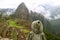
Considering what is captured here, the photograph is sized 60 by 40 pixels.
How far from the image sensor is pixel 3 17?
33.0 ft

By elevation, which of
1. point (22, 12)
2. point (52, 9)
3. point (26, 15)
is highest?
point (52, 9)

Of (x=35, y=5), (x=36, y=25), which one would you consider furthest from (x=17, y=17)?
(x=36, y=25)

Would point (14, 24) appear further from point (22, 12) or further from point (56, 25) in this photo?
point (56, 25)

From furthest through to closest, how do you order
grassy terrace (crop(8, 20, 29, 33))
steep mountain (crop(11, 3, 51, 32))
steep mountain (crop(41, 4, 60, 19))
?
1. steep mountain (crop(41, 4, 60, 19))
2. steep mountain (crop(11, 3, 51, 32))
3. grassy terrace (crop(8, 20, 29, 33))

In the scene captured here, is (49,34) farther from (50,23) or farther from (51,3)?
(51,3)

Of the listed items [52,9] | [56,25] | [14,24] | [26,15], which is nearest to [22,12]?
[26,15]

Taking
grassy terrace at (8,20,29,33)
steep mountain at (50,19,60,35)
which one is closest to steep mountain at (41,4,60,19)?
steep mountain at (50,19,60,35)

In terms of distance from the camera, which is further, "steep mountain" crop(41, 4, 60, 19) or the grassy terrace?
"steep mountain" crop(41, 4, 60, 19)

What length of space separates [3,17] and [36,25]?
5.09 meters

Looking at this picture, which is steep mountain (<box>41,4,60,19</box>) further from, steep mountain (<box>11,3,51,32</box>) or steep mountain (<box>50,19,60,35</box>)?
steep mountain (<box>11,3,51,32</box>)

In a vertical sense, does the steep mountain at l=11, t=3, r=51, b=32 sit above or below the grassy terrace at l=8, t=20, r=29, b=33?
above

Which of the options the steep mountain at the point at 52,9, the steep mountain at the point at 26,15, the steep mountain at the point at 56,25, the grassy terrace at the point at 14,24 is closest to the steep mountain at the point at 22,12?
the steep mountain at the point at 26,15

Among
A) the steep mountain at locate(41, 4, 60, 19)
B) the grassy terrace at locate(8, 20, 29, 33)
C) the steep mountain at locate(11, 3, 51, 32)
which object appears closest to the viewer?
the grassy terrace at locate(8, 20, 29, 33)

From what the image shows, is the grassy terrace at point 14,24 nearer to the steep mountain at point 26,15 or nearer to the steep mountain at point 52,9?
the steep mountain at point 26,15
